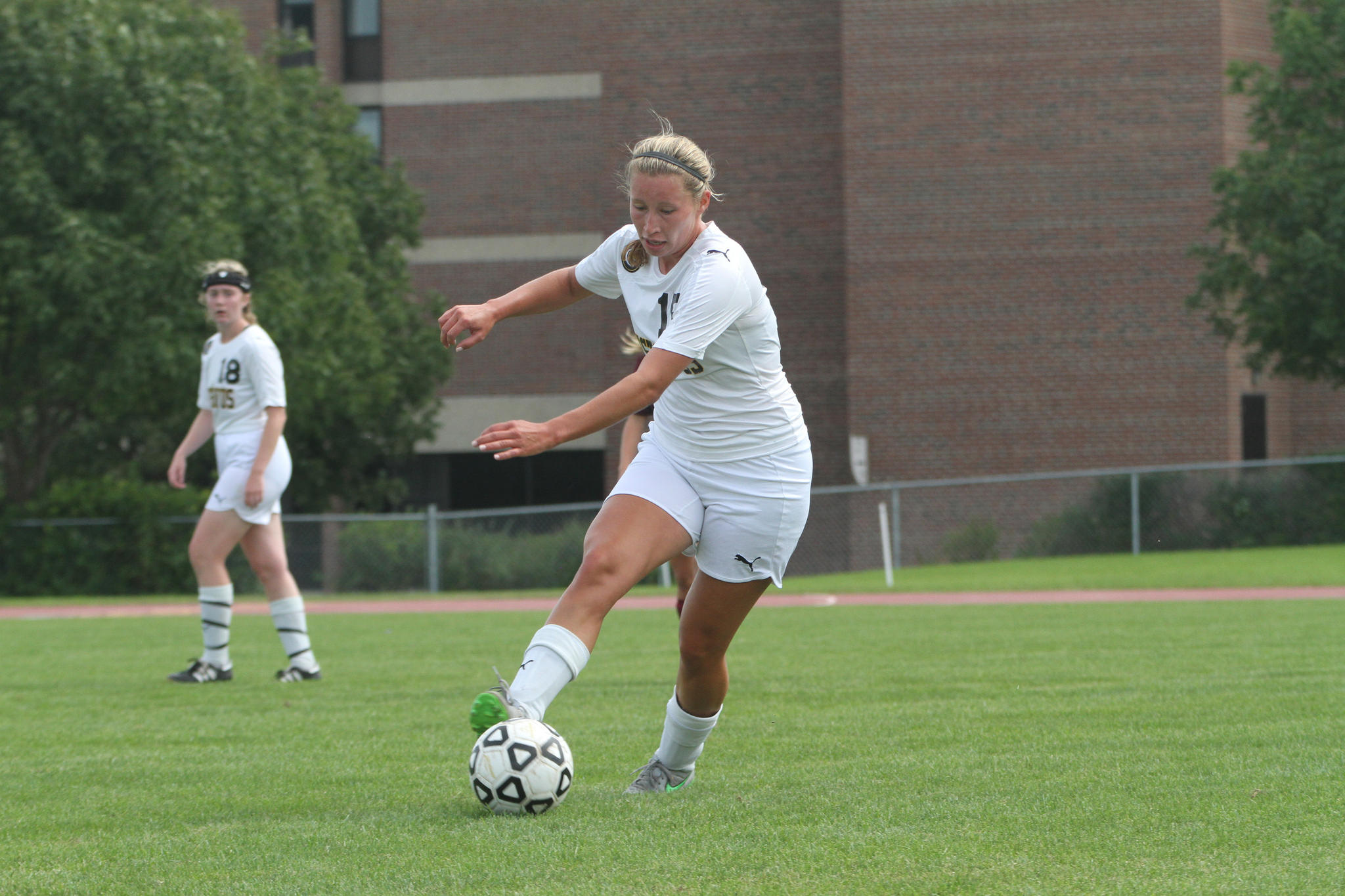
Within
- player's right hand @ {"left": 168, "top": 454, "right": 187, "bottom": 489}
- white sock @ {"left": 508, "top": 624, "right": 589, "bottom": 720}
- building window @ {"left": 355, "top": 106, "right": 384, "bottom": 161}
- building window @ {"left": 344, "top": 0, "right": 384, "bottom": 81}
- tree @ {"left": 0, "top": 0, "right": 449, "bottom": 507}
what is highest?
building window @ {"left": 344, "top": 0, "right": 384, "bottom": 81}

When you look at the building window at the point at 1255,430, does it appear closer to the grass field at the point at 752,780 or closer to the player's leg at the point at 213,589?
the grass field at the point at 752,780

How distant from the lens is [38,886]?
3.79 meters

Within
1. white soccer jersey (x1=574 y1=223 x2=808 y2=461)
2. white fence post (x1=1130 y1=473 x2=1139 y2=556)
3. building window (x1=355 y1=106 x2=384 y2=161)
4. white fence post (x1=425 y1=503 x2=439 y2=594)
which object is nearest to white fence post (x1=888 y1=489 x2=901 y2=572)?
white fence post (x1=1130 y1=473 x2=1139 y2=556)

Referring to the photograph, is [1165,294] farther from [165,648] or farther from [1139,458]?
[165,648]

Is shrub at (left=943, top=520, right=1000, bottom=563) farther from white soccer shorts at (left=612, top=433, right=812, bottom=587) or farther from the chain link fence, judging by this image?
white soccer shorts at (left=612, top=433, right=812, bottom=587)

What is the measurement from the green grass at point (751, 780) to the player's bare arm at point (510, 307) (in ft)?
4.81

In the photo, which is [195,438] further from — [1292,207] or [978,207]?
[978,207]

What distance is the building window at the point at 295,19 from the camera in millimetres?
36562

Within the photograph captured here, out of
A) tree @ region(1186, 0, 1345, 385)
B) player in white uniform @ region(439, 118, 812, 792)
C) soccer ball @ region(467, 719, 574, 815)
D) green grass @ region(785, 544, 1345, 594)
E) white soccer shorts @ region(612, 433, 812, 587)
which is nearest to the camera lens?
soccer ball @ region(467, 719, 574, 815)

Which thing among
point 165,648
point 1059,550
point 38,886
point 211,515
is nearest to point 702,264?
point 38,886

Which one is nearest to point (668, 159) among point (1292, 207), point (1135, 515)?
point (1135, 515)

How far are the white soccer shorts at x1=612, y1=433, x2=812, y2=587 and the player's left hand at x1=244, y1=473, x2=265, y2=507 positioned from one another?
4.25 meters

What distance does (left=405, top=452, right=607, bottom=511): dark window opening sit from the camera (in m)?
36.2

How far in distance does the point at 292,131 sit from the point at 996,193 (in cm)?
1327
